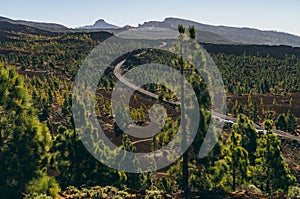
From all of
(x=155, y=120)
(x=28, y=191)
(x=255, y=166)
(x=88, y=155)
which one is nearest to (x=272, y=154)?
(x=255, y=166)

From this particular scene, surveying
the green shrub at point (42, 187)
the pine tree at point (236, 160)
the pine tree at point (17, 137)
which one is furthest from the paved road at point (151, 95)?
the pine tree at point (17, 137)

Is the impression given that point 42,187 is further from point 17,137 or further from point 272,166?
point 272,166

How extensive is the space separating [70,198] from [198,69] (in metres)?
10.6

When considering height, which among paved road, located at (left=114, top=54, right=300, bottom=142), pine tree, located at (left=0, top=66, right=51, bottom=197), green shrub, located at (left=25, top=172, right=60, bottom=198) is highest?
pine tree, located at (left=0, top=66, right=51, bottom=197)

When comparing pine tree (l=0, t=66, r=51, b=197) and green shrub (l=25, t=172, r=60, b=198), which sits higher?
pine tree (l=0, t=66, r=51, b=197)

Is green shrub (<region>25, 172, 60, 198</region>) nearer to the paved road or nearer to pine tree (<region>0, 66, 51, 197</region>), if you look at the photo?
pine tree (<region>0, 66, 51, 197</region>)

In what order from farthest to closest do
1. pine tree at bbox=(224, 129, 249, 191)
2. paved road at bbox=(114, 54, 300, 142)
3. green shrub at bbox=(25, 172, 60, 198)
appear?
paved road at bbox=(114, 54, 300, 142)
pine tree at bbox=(224, 129, 249, 191)
green shrub at bbox=(25, 172, 60, 198)

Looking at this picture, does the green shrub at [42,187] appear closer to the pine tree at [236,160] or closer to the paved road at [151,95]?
the pine tree at [236,160]

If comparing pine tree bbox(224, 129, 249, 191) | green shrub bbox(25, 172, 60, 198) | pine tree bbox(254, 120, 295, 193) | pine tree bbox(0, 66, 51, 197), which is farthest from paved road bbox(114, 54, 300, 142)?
pine tree bbox(0, 66, 51, 197)

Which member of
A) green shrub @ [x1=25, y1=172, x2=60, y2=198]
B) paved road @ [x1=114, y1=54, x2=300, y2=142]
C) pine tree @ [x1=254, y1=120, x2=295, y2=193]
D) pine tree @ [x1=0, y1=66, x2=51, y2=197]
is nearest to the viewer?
pine tree @ [x1=0, y1=66, x2=51, y2=197]

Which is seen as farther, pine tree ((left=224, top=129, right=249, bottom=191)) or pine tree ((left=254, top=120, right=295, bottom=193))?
pine tree ((left=254, top=120, right=295, bottom=193))

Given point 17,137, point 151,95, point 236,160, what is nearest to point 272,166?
point 236,160

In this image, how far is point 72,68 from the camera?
351 ft

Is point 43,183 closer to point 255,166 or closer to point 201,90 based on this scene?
point 201,90
